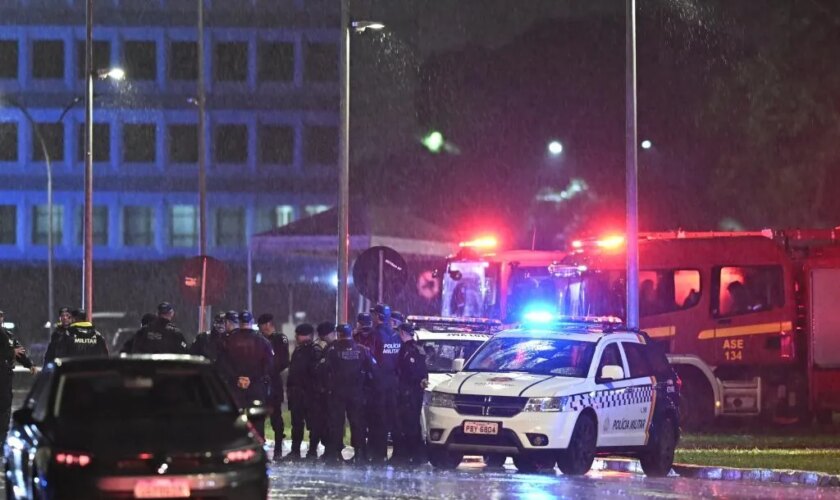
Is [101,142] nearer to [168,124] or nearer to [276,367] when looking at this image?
[168,124]

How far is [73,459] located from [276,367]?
10089 millimetres

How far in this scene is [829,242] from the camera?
2828 centimetres

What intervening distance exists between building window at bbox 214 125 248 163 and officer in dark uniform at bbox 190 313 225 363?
167 feet

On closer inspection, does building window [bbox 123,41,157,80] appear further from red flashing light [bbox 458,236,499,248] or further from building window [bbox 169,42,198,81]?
red flashing light [bbox 458,236,499,248]

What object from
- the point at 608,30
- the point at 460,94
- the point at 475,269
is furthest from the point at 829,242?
the point at 460,94

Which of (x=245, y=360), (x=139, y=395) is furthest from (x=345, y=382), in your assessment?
(x=139, y=395)

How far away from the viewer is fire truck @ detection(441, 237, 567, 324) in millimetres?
32500

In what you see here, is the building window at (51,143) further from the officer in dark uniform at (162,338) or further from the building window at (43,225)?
the officer in dark uniform at (162,338)

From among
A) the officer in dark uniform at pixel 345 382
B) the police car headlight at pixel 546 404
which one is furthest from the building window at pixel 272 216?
the police car headlight at pixel 546 404

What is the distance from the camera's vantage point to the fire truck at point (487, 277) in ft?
107

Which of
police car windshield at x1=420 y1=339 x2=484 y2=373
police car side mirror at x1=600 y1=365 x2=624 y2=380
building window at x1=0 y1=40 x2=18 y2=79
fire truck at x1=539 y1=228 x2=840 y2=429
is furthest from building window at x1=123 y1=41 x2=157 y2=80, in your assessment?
police car side mirror at x1=600 y1=365 x2=624 y2=380

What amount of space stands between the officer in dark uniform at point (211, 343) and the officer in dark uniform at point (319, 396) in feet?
4.05

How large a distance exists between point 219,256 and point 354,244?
27.3 meters

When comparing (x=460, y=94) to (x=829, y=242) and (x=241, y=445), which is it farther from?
(x=241, y=445)
